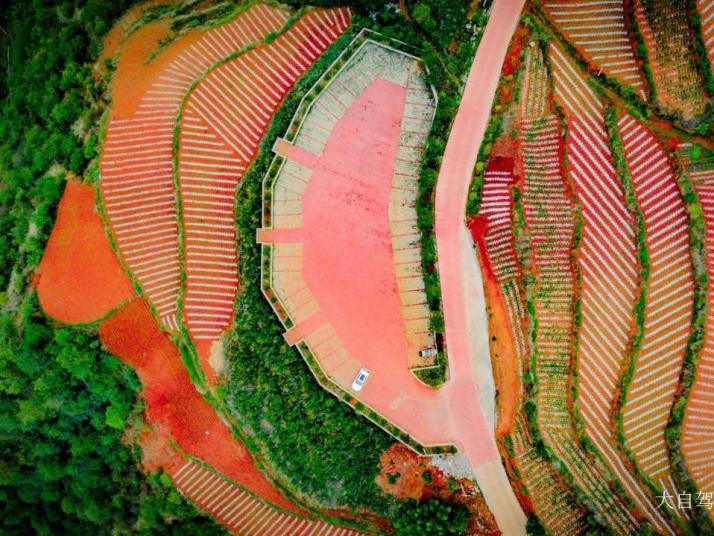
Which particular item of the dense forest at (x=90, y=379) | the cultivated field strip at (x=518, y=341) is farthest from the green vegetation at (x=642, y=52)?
the dense forest at (x=90, y=379)

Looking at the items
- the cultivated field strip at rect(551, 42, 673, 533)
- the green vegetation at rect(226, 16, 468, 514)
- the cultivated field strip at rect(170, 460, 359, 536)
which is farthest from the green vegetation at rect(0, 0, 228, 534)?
the cultivated field strip at rect(551, 42, 673, 533)

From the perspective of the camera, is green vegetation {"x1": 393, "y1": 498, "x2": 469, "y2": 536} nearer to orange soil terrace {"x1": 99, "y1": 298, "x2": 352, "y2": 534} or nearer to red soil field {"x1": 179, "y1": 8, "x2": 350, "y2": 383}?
orange soil terrace {"x1": 99, "y1": 298, "x2": 352, "y2": 534}

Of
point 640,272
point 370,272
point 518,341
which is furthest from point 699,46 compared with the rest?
point 370,272

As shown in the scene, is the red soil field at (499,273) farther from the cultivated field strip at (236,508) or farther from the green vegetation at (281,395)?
the cultivated field strip at (236,508)

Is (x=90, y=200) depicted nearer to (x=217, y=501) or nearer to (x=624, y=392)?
(x=217, y=501)

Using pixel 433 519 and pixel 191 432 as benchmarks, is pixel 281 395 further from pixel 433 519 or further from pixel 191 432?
pixel 433 519

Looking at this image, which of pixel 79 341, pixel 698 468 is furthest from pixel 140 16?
pixel 698 468
